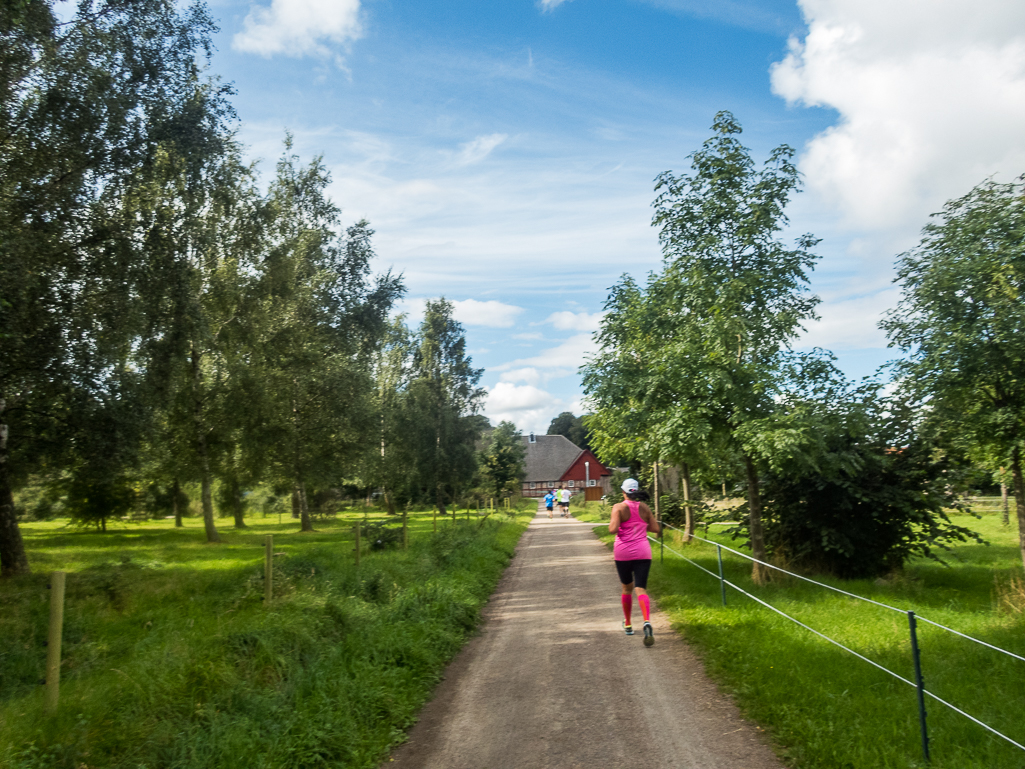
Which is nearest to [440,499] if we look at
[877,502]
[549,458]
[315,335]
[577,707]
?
[315,335]

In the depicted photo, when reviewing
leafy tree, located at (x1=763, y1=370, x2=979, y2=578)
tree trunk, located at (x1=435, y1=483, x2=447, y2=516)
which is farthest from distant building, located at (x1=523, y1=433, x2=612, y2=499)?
leafy tree, located at (x1=763, y1=370, x2=979, y2=578)

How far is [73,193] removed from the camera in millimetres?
13852

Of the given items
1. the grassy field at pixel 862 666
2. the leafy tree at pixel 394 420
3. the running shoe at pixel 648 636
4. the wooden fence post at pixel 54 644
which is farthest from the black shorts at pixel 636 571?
the leafy tree at pixel 394 420

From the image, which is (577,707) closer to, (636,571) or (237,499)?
(636,571)

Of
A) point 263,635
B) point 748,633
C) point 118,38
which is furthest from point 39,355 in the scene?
point 748,633

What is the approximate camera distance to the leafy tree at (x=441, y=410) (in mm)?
40812

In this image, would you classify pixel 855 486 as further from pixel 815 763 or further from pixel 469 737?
pixel 469 737

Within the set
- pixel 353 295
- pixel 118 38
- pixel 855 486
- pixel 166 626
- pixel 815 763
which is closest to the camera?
pixel 815 763

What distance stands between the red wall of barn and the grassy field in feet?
231

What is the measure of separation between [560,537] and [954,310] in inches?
681

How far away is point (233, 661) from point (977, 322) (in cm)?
1044

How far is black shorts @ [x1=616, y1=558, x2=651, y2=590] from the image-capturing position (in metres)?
8.22

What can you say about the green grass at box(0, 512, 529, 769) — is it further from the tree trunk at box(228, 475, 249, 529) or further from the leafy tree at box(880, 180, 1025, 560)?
the tree trunk at box(228, 475, 249, 529)

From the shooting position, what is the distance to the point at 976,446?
34.3 feet
